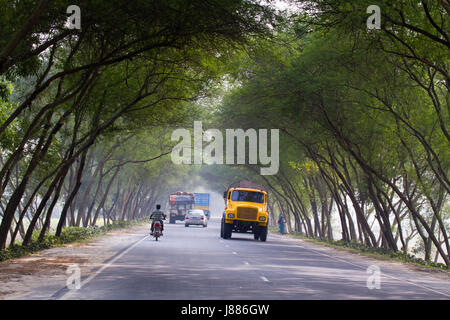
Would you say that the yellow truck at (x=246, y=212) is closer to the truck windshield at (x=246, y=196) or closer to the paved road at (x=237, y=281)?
the truck windshield at (x=246, y=196)

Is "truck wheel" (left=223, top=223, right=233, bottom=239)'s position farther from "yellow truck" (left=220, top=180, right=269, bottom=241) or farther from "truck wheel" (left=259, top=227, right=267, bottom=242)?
"truck wheel" (left=259, top=227, right=267, bottom=242)

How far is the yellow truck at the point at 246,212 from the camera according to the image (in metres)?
38.7

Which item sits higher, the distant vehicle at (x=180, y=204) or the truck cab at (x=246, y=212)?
the distant vehicle at (x=180, y=204)

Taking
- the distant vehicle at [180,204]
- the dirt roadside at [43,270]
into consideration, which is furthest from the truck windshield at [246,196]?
the distant vehicle at [180,204]

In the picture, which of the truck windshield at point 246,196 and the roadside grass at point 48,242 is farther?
the truck windshield at point 246,196

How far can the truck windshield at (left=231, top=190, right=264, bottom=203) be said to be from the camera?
3959 cm

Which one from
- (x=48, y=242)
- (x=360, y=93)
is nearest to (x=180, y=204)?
(x=360, y=93)

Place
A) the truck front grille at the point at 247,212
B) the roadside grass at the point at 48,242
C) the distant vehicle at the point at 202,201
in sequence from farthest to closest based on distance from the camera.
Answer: the distant vehicle at the point at 202,201 → the truck front grille at the point at 247,212 → the roadside grass at the point at 48,242

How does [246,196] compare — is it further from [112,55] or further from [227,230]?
[112,55]

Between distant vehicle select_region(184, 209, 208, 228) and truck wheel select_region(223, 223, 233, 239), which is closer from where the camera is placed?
truck wheel select_region(223, 223, 233, 239)

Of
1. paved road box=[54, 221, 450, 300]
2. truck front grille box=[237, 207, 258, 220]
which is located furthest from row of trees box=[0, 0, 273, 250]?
truck front grille box=[237, 207, 258, 220]

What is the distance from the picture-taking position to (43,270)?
1855cm

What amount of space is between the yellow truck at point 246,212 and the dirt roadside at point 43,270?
467 inches

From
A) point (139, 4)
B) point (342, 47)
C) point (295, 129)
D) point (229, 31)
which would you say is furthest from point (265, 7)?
point (295, 129)
